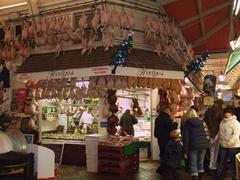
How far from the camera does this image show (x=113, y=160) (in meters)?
10.4

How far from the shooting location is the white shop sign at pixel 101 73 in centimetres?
917

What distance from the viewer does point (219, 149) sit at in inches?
414

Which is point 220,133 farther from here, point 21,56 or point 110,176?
point 21,56

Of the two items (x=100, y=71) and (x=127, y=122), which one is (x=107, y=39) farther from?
(x=127, y=122)

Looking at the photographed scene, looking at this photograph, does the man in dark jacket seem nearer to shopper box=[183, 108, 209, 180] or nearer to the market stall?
the market stall

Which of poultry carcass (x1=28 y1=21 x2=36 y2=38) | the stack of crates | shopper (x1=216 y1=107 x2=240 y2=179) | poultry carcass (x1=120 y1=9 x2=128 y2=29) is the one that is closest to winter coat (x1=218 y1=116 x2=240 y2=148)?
shopper (x1=216 y1=107 x2=240 y2=179)

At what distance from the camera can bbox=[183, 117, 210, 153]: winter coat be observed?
8.55 meters

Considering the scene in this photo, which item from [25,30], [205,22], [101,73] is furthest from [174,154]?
[25,30]

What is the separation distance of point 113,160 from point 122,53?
3151mm

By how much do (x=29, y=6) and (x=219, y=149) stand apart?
23.2ft

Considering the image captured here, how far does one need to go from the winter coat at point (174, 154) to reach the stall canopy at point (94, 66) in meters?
1.88

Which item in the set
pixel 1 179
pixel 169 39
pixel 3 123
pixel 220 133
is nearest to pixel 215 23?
pixel 169 39

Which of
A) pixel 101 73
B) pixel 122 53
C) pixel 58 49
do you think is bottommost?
pixel 101 73

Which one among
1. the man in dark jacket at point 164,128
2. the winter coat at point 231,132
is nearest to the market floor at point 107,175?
the man in dark jacket at point 164,128
